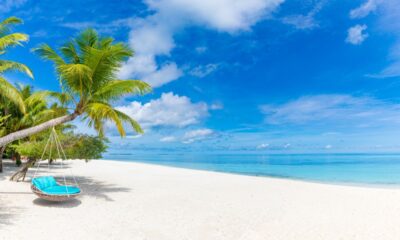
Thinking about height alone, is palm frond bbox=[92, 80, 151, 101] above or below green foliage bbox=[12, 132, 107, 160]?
above

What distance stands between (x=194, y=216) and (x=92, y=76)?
443cm

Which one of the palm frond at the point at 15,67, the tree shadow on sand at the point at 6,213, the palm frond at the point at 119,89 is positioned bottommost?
the tree shadow on sand at the point at 6,213

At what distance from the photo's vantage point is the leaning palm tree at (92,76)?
7.38 metres

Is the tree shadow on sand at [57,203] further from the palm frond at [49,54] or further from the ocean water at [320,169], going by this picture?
the ocean water at [320,169]

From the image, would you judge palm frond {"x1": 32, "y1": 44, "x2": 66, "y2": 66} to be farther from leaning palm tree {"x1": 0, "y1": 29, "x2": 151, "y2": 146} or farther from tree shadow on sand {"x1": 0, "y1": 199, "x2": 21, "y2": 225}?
tree shadow on sand {"x1": 0, "y1": 199, "x2": 21, "y2": 225}

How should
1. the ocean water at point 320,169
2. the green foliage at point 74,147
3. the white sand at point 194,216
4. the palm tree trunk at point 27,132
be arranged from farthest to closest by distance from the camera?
the ocean water at point 320,169, the green foliage at point 74,147, the palm tree trunk at point 27,132, the white sand at point 194,216

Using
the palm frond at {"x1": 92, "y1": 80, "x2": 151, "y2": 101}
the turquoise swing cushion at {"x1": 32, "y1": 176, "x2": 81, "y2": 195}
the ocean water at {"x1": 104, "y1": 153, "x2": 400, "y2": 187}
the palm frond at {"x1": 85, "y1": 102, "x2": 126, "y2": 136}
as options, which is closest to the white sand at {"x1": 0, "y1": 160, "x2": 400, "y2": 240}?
the turquoise swing cushion at {"x1": 32, "y1": 176, "x2": 81, "y2": 195}

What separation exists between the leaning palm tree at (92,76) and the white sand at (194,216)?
206cm

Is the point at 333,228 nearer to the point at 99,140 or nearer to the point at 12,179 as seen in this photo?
the point at 99,140

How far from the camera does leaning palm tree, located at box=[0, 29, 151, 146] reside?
24.2 ft

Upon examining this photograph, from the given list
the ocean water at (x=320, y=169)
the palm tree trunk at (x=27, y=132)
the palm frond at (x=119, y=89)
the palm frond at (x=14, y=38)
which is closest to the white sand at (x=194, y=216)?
the palm tree trunk at (x=27, y=132)

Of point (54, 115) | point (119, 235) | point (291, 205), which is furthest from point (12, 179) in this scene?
point (291, 205)

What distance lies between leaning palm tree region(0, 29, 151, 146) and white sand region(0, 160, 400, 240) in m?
2.06

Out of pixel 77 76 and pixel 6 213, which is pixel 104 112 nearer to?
pixel 77 76
